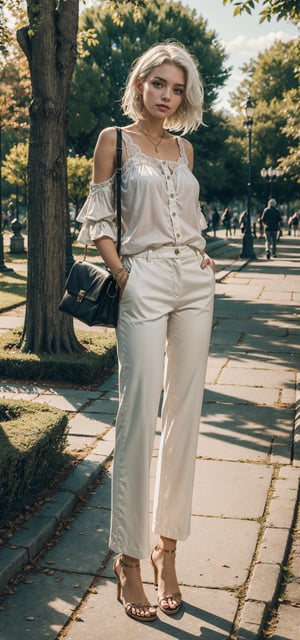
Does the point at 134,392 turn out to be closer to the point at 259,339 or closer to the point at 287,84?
the point at 259,339

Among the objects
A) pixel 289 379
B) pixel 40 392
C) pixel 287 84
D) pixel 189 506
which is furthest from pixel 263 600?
pixel 287 84

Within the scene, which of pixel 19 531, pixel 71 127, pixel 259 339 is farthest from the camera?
pixel 71 127

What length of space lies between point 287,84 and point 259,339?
5628cm

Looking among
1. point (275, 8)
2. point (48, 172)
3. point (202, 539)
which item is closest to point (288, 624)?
point (202, 539)

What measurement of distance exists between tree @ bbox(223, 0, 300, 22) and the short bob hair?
6.48m

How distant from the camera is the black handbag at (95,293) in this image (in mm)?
3299

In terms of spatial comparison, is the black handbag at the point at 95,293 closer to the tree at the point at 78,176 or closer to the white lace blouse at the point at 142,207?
the white lace blouse at the point at 142,207

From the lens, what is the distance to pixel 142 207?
128 inches

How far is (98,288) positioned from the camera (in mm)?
3355

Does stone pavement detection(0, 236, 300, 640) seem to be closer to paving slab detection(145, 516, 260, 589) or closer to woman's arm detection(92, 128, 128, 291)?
paving slab detection(145, 516, 260, 589)

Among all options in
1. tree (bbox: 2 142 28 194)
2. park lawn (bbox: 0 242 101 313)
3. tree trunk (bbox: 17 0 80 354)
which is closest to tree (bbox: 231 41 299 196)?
tree (bbox: 2 142 28 194)

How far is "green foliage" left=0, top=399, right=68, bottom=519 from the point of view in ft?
13.1

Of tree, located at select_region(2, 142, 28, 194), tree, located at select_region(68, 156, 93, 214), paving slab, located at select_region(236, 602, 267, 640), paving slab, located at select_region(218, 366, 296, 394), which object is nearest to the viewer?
paving slab, located at select_region(236, 602, 267, 640)

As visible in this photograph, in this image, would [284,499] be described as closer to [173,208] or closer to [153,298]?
[153,298]
